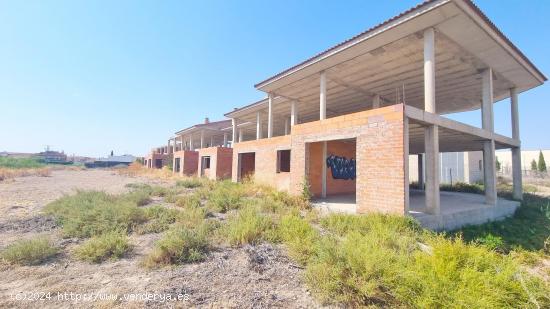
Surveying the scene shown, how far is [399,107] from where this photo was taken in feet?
20.8

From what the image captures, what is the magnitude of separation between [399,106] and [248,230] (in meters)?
4.98

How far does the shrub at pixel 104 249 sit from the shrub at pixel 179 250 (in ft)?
2.49

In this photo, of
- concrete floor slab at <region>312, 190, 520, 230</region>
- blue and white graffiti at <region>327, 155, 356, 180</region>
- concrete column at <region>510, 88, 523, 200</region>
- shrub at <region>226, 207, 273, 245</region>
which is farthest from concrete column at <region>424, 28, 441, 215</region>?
concrete column at <region>510, 88, 523, 200</region>

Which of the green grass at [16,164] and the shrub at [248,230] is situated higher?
the green grass at [16,164]

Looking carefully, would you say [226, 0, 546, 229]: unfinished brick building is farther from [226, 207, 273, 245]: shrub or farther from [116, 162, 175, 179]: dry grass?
[116, 162, 175, 179]: dry grass

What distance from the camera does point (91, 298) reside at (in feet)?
10.6

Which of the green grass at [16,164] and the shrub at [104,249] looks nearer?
the shrub at [104,249]

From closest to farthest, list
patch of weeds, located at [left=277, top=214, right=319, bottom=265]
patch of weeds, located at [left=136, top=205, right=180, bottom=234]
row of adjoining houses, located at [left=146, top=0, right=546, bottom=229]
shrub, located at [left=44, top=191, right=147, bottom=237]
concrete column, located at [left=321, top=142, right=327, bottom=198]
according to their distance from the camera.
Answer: patch of weeds, located at [left=277, top=214, right=319, bottom=265] < shrub, located at [left=44, top=191, right=147, bottom=237] < patch of weeds, located at [left=136, top=205, right=180, bottom=234] < row of adjoining houses, located at [left=146, top=0, right=546, bottom=229] < concrete column, located at [left=321, top=142, right=327, bottom=198]

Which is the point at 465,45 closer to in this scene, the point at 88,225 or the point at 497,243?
the point at 497,243

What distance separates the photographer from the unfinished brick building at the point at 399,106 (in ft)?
21.7

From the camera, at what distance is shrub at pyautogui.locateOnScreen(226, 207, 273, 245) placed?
17.3ft

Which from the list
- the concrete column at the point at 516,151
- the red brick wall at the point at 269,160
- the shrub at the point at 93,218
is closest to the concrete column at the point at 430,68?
the red brick wall at the point at 269,160

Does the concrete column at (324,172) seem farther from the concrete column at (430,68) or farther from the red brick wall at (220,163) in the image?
the red brick wall at (220,163)

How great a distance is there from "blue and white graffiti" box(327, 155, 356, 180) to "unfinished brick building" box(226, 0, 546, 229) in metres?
0.05
